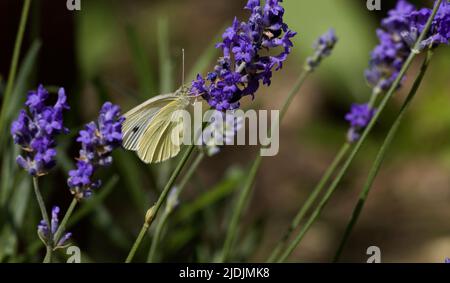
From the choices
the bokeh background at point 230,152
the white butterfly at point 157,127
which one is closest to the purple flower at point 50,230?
the white butterfly at point 157,127

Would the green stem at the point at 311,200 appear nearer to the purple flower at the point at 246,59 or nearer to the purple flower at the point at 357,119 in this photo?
the purple flower at the point at 357,119

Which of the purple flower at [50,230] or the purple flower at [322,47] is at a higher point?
the purple flower at [322,47]

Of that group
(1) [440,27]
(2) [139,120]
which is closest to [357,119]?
(1) [440,27]

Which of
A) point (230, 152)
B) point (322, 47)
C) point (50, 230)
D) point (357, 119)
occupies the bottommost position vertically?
point (50, 230)

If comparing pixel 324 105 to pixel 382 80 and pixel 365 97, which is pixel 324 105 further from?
pixel 382 80

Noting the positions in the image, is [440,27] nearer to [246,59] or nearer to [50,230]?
[246,59]
